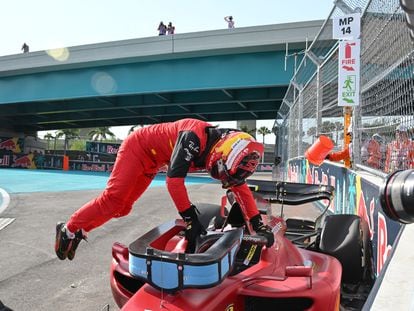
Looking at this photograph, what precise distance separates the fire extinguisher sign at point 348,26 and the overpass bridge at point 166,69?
9165mm

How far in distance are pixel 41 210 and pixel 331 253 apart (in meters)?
6.52

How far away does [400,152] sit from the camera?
10.6 feet

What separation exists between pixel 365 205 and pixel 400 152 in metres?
0.79

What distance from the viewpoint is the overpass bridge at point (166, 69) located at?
16047 millimetres

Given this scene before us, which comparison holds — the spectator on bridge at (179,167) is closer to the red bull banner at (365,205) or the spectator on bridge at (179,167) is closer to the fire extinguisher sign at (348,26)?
the red bull banner at (365,205)

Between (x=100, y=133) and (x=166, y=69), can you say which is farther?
(x=100, y=133)

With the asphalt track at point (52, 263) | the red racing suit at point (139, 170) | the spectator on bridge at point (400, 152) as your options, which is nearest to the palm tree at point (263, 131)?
the asphalt track at point (52, 263)

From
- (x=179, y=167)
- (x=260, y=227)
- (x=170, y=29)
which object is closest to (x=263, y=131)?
(x=170, y=29)

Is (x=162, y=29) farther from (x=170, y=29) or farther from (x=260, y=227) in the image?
(x=260, y=227)

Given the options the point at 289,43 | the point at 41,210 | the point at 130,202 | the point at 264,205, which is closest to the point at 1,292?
the point at 130,202

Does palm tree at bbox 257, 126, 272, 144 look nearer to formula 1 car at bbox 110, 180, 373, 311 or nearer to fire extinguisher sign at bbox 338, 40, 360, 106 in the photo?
fire extinguisher sign at bbox 338, 40, 360, 106

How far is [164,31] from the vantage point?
70.8ft

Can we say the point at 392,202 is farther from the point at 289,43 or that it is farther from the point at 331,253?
the point at 289,43

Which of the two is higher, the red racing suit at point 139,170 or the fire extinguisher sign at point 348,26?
the fire extinguisher sign at point 348,26
